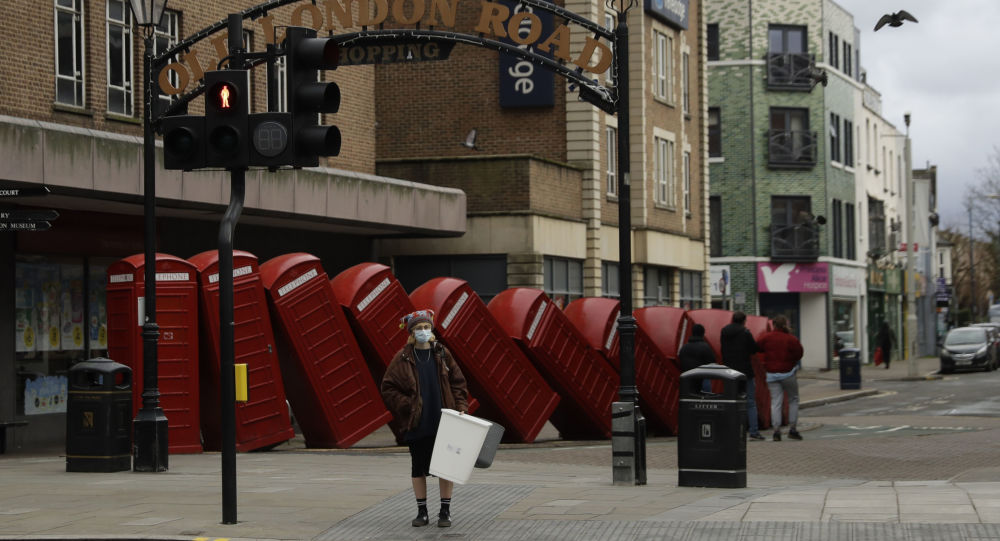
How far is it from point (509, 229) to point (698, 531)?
2283 cm

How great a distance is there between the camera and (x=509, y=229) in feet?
111

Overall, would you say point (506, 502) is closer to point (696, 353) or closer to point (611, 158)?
point (696, 353)

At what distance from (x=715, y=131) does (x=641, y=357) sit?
1375 inches

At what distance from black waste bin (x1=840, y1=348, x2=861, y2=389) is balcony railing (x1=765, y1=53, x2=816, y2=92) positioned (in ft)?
64.7

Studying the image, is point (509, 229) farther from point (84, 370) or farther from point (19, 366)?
point (84, 370)

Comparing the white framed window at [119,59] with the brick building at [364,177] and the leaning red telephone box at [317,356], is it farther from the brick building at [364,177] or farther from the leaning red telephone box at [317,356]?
the leaning red telephone box at [317,356]

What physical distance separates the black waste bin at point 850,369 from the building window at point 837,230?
20.2 m

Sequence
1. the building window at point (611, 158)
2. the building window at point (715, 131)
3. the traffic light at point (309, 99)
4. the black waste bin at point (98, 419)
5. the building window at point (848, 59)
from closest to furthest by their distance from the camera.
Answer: the traffic light at point (309, 99) < the black waste bin at point (98, 419) < the building window at point (611, 158) < the building window at point (715, 131) < the building window at point (848, 59)

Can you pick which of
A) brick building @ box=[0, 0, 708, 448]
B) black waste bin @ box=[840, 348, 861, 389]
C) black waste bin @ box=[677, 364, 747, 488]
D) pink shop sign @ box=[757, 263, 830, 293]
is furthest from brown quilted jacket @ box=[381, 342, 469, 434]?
pink shop sign @ box=[757, 263, 830, 293]

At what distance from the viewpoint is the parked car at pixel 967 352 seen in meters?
52.6

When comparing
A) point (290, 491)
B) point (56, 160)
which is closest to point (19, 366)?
point (56, 160)

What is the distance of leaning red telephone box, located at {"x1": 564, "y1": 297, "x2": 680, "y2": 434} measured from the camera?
23562mm

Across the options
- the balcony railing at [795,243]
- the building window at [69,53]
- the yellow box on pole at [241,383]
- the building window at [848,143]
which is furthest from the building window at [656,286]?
the yellow box on pole at [241,383]

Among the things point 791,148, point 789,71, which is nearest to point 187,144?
point 791,148
